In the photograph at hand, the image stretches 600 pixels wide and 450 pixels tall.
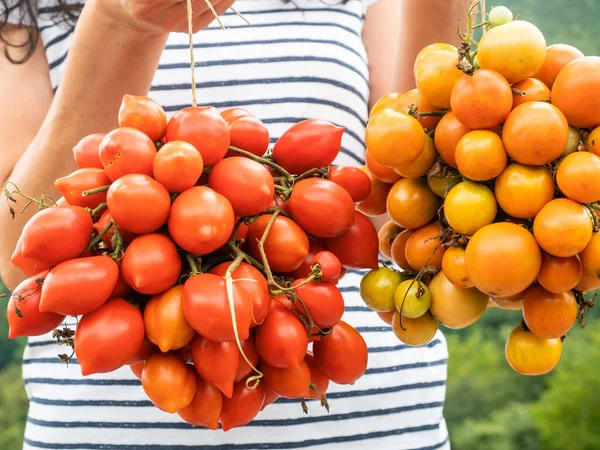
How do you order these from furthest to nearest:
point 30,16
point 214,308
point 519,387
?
point 519,387, point 30,16, point 214,308

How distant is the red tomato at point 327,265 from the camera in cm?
61

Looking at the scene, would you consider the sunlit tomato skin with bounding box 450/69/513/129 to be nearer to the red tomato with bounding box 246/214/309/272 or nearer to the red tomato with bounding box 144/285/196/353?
the red tomato with bounding box 246/214/309/272

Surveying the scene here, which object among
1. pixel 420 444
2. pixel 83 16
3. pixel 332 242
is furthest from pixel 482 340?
pixel 83 16

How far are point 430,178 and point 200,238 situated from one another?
0.25m

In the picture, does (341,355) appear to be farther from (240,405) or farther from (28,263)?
(28,263)

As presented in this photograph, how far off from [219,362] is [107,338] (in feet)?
0.32

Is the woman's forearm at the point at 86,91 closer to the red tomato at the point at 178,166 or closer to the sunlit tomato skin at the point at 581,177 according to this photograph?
the red tomato at the point at 178,166

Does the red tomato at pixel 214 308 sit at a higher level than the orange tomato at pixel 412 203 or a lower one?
lower

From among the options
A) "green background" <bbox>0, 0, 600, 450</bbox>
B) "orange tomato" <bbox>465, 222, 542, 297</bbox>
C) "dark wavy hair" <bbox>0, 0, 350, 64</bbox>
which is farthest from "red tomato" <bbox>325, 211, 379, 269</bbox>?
"green background" <bbox>0, 0, 600, 450</bbox>

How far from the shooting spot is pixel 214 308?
530mm

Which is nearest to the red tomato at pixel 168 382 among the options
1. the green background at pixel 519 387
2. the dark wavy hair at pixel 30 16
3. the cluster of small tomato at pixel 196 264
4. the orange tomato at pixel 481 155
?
the cluster of small tomato at pixel 196 264

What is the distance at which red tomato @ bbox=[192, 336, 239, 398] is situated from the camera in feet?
1.85

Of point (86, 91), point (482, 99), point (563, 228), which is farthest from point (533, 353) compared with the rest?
point (86, 91)

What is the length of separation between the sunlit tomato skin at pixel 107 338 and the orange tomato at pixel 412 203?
0.92 ft
